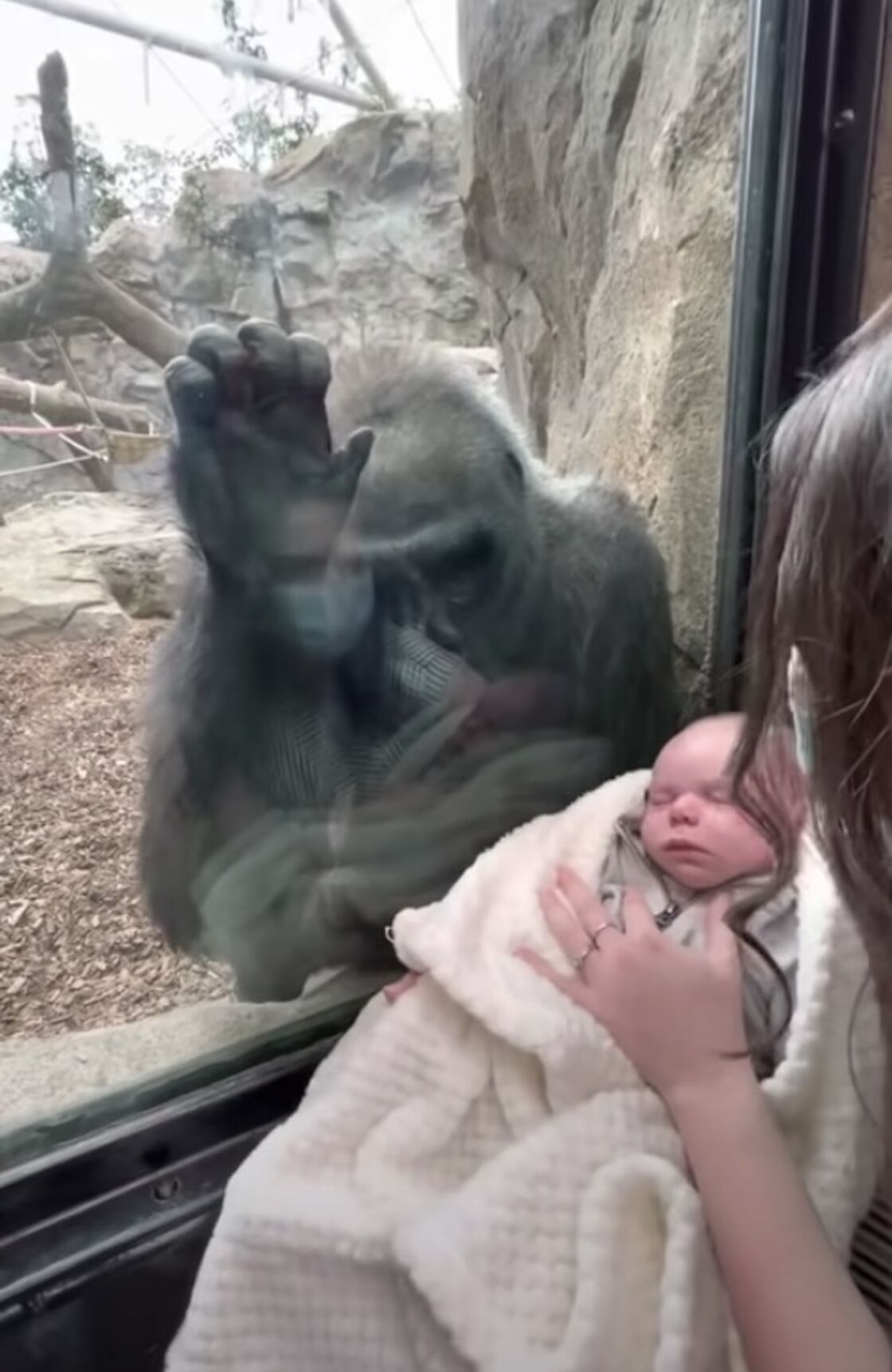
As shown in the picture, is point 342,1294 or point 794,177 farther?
point 794,177

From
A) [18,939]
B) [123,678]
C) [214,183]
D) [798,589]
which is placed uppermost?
[214,183]

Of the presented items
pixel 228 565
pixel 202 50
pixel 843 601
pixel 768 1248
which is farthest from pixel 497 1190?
pixel 202 50

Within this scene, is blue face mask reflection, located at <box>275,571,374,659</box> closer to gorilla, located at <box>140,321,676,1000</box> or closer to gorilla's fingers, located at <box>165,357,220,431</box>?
gorilla, located at <box>140,321,676,1000</box>

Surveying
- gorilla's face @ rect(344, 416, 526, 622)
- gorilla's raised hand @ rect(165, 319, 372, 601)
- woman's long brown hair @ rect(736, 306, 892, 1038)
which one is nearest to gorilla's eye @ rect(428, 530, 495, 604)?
gorilla's face @ rect(344, 416, 526, 622)

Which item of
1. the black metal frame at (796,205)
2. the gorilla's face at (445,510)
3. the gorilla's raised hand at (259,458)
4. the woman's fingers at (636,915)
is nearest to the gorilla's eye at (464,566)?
the gorilla's face at (445,510)

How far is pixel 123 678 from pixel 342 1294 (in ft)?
1.94

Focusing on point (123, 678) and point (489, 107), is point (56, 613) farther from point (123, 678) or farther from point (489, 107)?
point (489, 107)

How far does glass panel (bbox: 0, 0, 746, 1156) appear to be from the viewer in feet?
2.79

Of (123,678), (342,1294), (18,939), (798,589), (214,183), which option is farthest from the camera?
(123,678)

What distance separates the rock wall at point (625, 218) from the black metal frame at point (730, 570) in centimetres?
4

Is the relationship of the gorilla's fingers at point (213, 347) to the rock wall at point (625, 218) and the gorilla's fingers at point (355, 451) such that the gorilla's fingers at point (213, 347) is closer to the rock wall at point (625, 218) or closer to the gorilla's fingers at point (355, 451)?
the gorilla's fingers at point (355, 451)

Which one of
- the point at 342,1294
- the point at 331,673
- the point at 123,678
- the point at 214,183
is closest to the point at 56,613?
the point at 123,678

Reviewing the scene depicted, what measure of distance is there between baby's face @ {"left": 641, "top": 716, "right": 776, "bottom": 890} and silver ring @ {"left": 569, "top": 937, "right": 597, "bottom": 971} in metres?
0.14

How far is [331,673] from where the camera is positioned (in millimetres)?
1099
